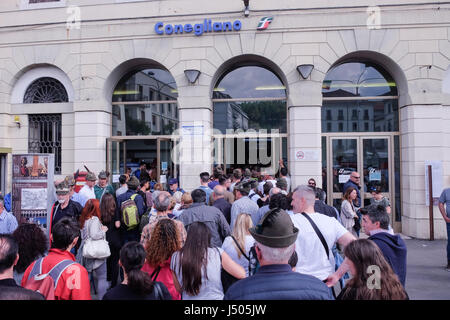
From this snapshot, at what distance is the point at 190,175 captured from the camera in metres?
9.82

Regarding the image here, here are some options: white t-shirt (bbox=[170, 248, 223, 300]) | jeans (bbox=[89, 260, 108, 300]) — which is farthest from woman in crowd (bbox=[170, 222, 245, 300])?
jeans (bbox=[89, 260, 108, 300])

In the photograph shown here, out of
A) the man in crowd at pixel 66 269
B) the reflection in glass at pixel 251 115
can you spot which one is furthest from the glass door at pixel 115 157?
the man in crowd at pixel 66 269

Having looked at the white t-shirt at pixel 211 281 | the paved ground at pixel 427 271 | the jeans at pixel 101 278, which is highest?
the white t-shirt at pixel 211 281

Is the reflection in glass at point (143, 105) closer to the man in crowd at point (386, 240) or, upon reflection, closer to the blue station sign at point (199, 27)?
the blue station sign at point (199, 27)

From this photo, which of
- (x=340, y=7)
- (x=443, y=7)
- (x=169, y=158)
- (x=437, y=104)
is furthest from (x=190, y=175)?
(x=443, y=7)

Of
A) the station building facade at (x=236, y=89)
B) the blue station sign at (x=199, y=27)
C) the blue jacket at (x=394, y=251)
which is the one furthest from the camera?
the blue station sign at (x=199, y=27)

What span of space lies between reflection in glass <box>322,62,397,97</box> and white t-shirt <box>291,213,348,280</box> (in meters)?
7.85

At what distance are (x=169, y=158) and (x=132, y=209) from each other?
212 inches

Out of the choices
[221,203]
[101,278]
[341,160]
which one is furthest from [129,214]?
[341,160]

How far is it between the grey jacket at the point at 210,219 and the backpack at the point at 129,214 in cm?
131

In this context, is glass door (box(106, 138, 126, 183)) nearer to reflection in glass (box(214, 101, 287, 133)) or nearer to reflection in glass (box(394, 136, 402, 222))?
reflection in glass (box(214, 101, 287, 133))

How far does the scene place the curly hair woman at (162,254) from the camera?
3.02 meters

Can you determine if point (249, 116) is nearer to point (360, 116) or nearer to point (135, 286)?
point (360, 116)
